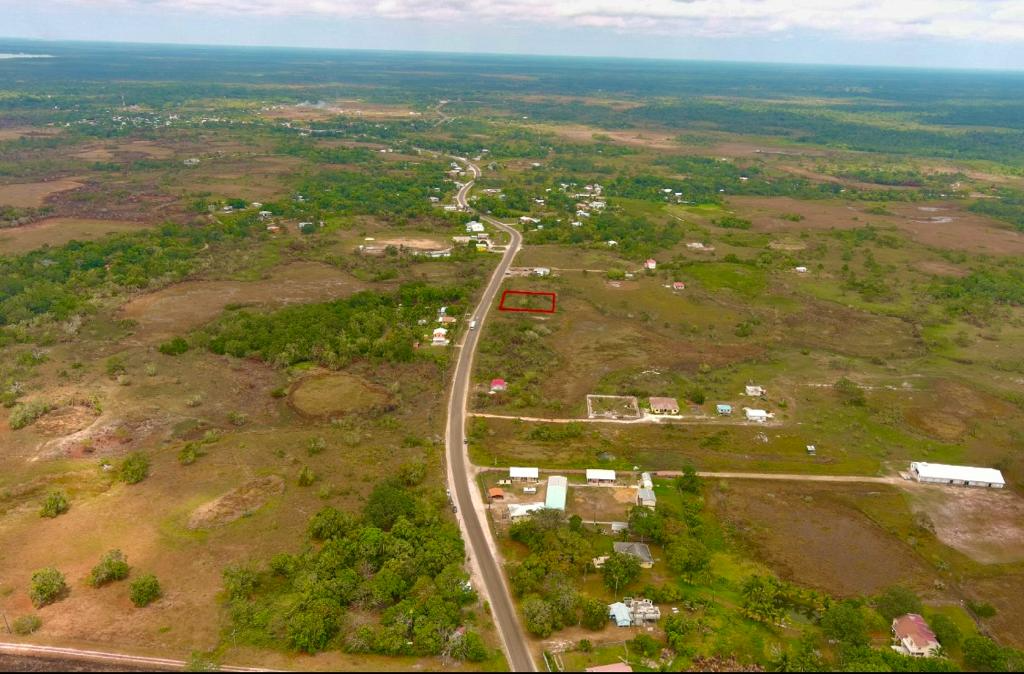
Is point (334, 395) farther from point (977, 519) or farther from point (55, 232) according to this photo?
point (55, 232)

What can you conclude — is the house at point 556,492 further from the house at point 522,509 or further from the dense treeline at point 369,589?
the dense treeline at point 369,589

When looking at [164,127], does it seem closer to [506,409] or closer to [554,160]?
[554,160]

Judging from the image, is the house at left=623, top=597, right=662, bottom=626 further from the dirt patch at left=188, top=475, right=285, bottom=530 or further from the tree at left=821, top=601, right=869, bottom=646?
the dirt patch at left=188, top=475, right=285, bottom=530

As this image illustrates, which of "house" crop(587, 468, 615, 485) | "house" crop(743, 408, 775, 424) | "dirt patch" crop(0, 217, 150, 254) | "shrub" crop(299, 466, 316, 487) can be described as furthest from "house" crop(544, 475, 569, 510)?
"dirt patch" crop(0, 217, 150, 254)

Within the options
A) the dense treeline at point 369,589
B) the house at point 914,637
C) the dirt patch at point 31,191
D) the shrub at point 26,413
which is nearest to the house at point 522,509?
the dense treeline at point 369,589

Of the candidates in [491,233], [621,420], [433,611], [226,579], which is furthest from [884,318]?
[226,579]

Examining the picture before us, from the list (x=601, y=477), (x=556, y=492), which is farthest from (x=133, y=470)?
(x=601, y=477)
